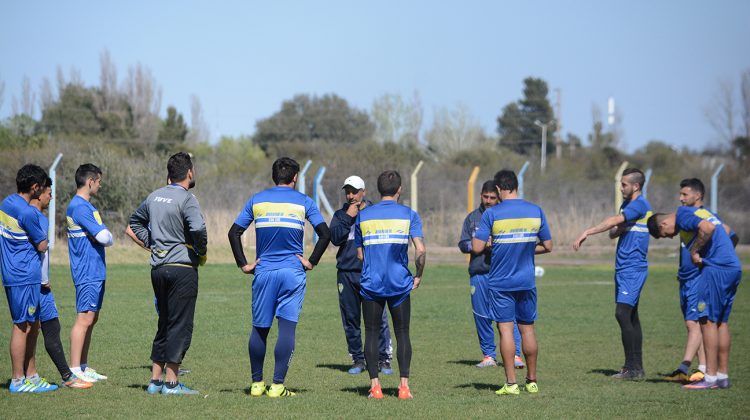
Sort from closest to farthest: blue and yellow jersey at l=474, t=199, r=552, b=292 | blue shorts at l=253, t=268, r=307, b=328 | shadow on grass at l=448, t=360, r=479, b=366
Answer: blue shorts at l=253, t=268, r=307, b=328
blue and yellow jersey at l=474, t=199, r=552, b=292
shadow on grass at l=448, t=360, r=479, b=366

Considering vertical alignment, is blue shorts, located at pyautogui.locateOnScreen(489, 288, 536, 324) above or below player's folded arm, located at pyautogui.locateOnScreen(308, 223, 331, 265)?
below

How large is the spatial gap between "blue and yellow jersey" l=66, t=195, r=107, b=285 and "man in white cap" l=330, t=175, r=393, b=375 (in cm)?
260

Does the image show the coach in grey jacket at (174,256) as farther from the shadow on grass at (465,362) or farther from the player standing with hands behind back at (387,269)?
the shadow on grass at (465,362)

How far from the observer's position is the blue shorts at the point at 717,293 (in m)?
9.62

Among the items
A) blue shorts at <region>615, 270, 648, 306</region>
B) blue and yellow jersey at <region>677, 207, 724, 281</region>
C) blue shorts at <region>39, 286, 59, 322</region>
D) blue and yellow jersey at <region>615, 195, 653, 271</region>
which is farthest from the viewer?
blue shorts at <region>615, 270, 648, 306</region>

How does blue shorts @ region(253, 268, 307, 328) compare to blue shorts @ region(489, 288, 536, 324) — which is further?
blue shorts @ region(489, 288, 536, 324)

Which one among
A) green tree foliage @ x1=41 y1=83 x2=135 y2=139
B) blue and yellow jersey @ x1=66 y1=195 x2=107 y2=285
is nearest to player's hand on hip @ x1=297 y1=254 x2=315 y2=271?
blue and yellow jersey @ x1=66 y1=195 x2=107 y2=285

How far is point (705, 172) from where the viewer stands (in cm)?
4675

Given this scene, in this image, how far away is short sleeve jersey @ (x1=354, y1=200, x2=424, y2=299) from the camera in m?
8.62

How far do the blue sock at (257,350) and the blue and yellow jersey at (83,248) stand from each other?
1.81m

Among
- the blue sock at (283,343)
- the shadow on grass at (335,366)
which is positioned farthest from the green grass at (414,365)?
the blue sock at (283,343)

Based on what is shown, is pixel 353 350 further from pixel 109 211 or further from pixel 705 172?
pixel 705 172

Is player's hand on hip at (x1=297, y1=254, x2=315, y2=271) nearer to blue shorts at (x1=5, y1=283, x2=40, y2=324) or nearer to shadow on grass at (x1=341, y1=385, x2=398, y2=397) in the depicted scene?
shadow on grass at (x1=341, y1=385, x2=398, y2=397)

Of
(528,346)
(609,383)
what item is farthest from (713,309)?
(528,346)
